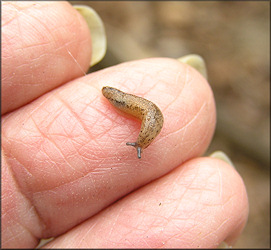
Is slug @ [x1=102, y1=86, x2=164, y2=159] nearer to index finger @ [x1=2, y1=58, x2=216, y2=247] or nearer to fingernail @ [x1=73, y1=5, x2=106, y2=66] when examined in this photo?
index finger @ [x1=2, y1=58, x2=216, y2=247]

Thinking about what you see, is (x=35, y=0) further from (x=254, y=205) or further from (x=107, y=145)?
(x=254, y=205)

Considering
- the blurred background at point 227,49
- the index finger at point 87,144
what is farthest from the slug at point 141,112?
the blurred background at point 227,49

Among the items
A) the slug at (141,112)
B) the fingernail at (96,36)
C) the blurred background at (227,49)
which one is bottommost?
the blurred background at (227,49)

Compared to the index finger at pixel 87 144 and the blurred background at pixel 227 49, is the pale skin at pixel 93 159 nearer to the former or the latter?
the index finger at pixel 87 144

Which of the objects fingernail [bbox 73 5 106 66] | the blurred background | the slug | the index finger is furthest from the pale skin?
the blurred background

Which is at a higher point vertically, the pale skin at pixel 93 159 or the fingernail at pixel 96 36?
the fingernail at pixel 96 36

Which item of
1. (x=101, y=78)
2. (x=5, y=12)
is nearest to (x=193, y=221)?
(x=101, y=78)

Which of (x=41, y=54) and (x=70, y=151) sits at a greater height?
(x=41, y=54)
